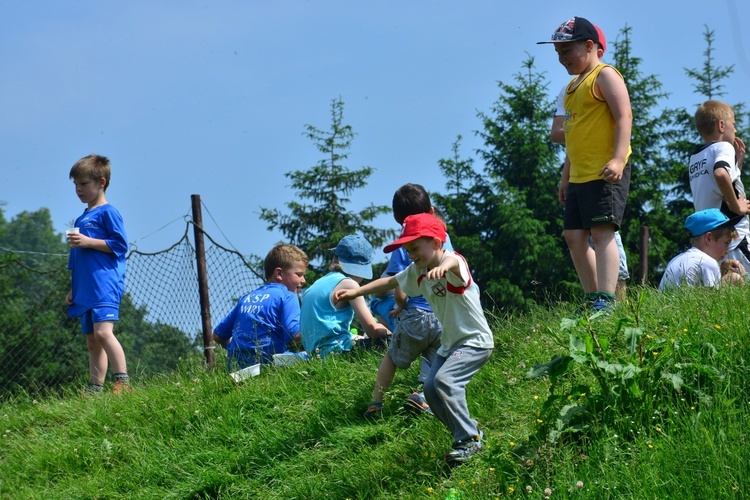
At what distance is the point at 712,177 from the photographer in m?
7.23

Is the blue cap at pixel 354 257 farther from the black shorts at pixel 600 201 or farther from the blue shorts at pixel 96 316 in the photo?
the blue shorts at pixel 96 316

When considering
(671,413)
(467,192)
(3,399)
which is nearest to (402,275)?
(671,413)

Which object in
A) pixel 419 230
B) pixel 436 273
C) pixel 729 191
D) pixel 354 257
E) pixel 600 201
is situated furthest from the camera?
pixel 729 191

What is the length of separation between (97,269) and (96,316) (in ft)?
1.25

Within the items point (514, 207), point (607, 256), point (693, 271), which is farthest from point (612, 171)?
point (514, 207)

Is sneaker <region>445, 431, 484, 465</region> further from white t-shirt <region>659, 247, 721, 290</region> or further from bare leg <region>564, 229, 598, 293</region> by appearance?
white t-shirt <region>659, 247, 721, 290</region>

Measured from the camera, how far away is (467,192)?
23469mm

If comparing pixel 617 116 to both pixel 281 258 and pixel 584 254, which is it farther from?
pixel 281 258

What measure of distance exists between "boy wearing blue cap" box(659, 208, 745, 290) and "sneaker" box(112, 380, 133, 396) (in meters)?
3.90

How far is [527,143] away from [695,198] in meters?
15.8

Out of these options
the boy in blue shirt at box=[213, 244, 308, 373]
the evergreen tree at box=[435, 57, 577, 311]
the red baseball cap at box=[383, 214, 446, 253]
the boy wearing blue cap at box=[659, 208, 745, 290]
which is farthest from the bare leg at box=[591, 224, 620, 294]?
the evergreen tree at box=[435, 57, 577, 311]

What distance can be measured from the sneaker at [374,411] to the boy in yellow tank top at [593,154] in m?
1.51

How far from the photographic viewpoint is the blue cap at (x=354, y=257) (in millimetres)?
6629

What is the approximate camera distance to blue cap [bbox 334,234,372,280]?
663 cm
